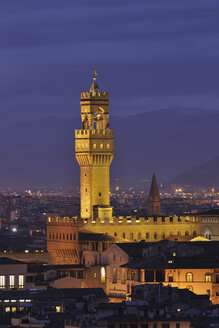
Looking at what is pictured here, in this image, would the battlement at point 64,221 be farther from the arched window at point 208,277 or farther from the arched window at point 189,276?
the arched window at point 208,277

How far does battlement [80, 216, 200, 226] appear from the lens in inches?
4857

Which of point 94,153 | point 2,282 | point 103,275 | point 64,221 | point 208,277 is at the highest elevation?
point 94,153

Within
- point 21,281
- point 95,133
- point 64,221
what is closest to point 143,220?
point 64,221

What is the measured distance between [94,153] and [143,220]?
5.97 metres

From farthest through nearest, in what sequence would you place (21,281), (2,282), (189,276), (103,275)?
(103,275) < (2,282) < (21,281) < (189,276)

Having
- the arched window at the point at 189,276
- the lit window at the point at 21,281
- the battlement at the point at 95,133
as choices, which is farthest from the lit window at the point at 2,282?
the battlement at the point at 95,133

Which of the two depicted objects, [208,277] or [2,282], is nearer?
[208,277]

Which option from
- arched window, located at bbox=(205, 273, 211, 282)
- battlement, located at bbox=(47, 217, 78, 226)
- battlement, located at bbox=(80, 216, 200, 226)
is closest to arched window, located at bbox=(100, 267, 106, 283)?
arched window, located at bbox=(205, 273, 211, 282)

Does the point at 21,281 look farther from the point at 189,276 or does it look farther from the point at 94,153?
the point at 94,153

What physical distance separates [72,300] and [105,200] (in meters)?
33.2

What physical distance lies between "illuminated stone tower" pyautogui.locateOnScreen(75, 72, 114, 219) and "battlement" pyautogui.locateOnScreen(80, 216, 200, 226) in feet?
3.53

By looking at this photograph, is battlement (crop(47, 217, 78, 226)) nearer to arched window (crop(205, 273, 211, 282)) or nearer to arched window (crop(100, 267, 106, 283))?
arched window (crop(100, 267, 106, 283))

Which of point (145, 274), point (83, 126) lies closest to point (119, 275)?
point (145, 274)

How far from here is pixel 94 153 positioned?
128 metres
